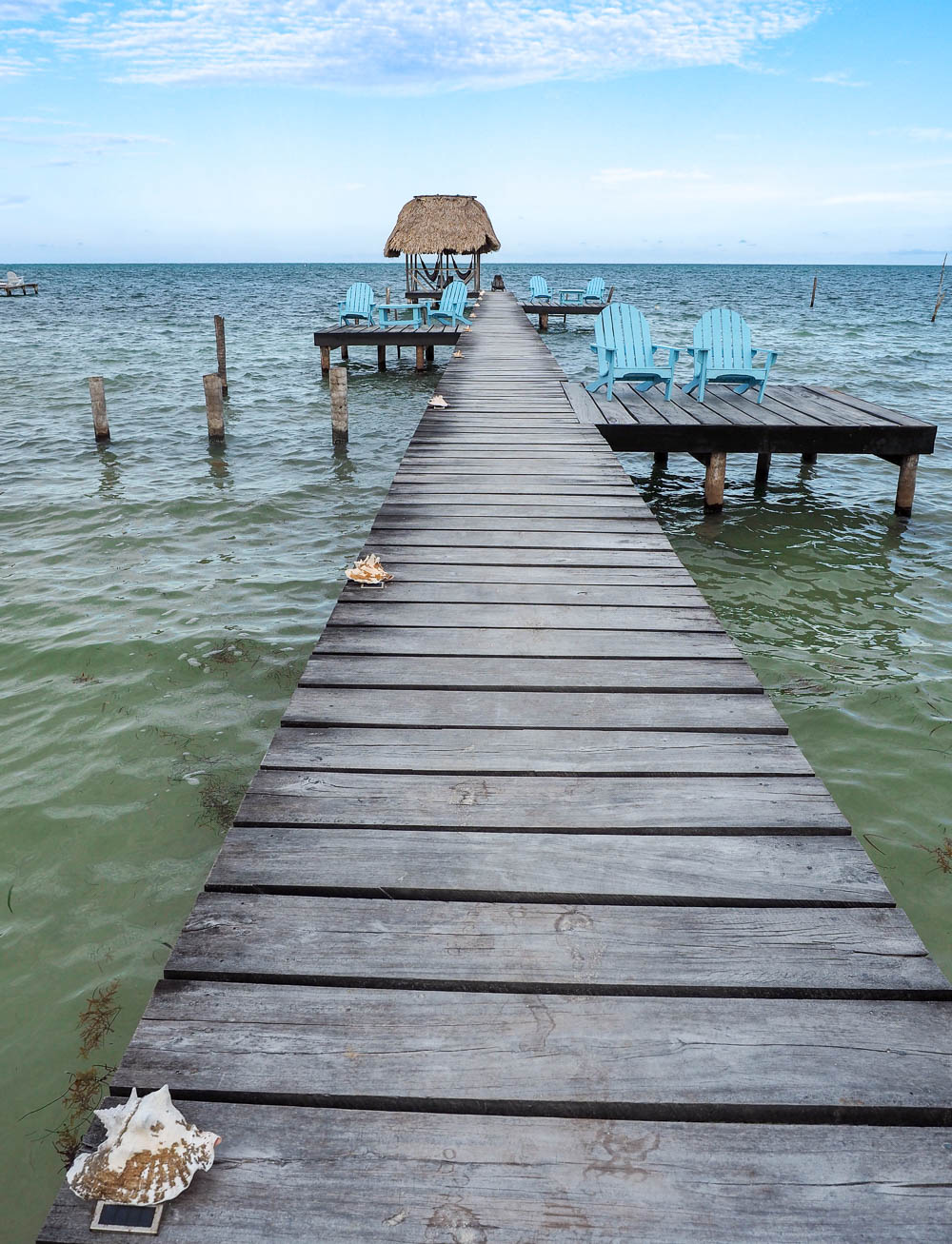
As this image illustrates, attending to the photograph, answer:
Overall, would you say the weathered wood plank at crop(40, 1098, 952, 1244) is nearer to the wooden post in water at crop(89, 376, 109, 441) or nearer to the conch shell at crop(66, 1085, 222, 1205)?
the conch shell at crop(66, 1085, 222, 1205)

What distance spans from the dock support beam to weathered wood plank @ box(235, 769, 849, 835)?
587cm

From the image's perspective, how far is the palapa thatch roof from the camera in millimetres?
22297

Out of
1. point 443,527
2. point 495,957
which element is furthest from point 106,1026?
point 443,527

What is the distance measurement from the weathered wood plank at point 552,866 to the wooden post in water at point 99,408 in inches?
402

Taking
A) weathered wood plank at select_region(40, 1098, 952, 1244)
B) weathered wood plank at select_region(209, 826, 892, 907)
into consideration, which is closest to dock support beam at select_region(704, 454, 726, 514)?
weathered wood plank at select_region(209, 826, 892, 907)

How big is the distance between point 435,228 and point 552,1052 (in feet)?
78.1

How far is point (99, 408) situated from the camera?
1094cm

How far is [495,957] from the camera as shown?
1.76 metres

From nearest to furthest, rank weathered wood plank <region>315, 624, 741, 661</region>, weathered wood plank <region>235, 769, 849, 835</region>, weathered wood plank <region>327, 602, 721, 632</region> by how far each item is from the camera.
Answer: weathered wood plank <region>235, 769, 849, 835</region>
weathered wood plank <region>315, 624, 741, 661</region>
weathered wood plank <region>327, 602, 721, 632</region>

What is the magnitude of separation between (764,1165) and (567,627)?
7.39ft

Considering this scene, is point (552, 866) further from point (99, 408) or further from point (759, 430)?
point (99, 408)

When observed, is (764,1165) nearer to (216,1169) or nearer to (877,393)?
(216,1169)

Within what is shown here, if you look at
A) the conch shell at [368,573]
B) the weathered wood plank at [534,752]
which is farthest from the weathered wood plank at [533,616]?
the weathered wood plank at [534,752]

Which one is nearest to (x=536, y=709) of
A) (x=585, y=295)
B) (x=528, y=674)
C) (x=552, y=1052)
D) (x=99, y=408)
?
(x=528, y=674)
